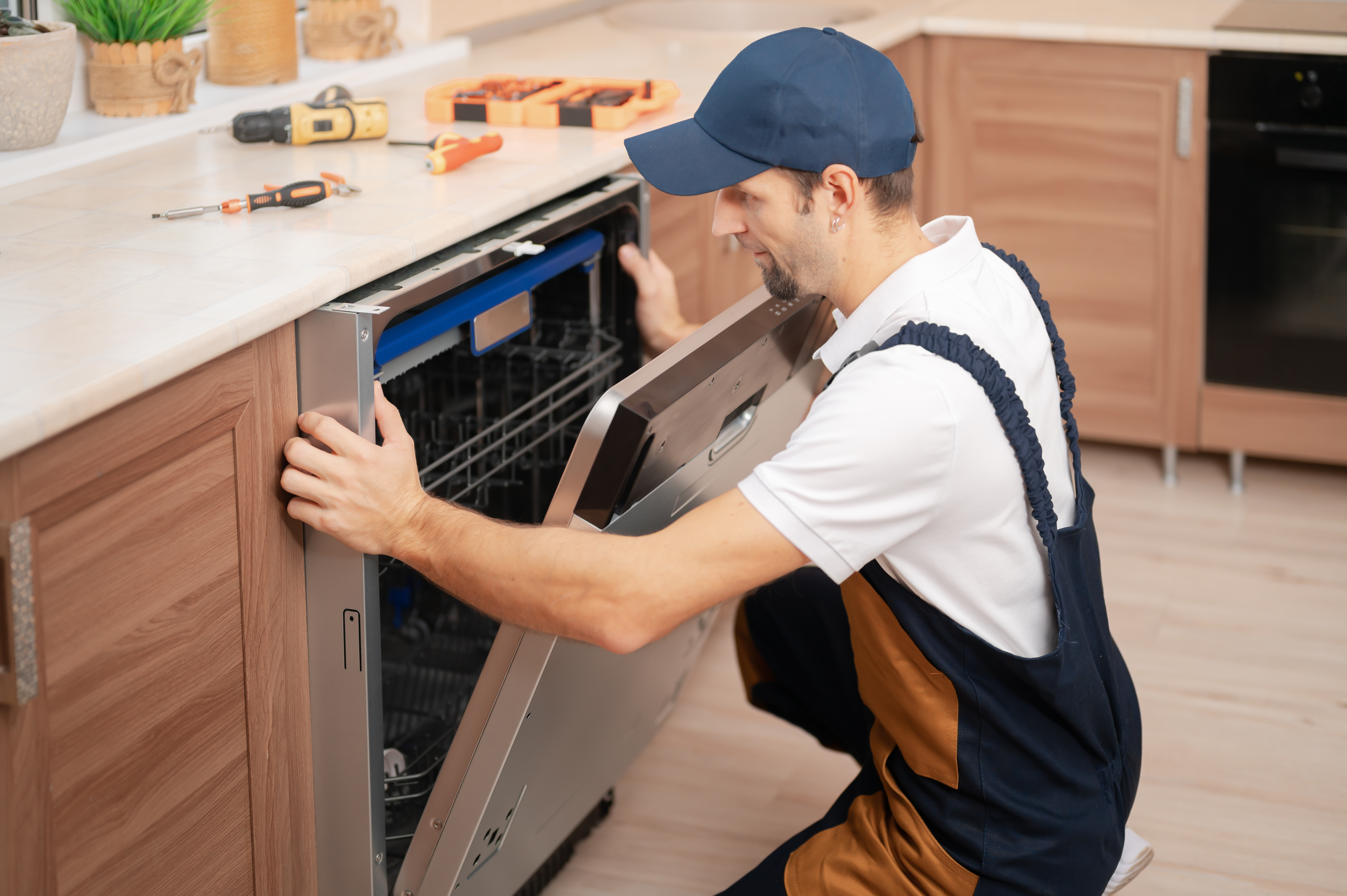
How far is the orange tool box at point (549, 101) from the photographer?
5.97 ft

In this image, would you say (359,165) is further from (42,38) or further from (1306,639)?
(1306,639)

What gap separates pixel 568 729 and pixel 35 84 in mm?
953

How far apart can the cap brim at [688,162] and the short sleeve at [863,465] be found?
22cm

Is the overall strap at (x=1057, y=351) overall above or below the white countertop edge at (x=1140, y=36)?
below

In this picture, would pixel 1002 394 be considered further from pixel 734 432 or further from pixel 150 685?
pixel 150 685

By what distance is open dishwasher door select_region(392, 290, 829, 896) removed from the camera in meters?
1.23

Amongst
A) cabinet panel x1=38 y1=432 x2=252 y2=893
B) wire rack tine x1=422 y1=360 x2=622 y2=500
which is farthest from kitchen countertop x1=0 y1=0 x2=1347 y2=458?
wire rack tine x1=422 y1=360 x2=622 y2=500

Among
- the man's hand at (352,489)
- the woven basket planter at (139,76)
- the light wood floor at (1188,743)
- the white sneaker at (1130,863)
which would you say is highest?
the woven basket planter at (139,76)

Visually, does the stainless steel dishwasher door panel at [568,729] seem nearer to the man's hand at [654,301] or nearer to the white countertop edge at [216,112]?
the man's hand at [654,301]

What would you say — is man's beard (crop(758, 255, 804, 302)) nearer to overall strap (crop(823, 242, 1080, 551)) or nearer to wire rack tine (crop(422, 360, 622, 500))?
overall strap (crop(823, 242, 1080, 551))

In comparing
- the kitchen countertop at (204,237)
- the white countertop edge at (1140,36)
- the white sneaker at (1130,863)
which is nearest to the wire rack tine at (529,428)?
the kitchen countertop at (204,237)

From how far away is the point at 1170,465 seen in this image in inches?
117

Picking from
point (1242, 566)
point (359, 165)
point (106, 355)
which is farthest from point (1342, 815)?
point (106, 355)

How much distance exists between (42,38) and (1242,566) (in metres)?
2.19
